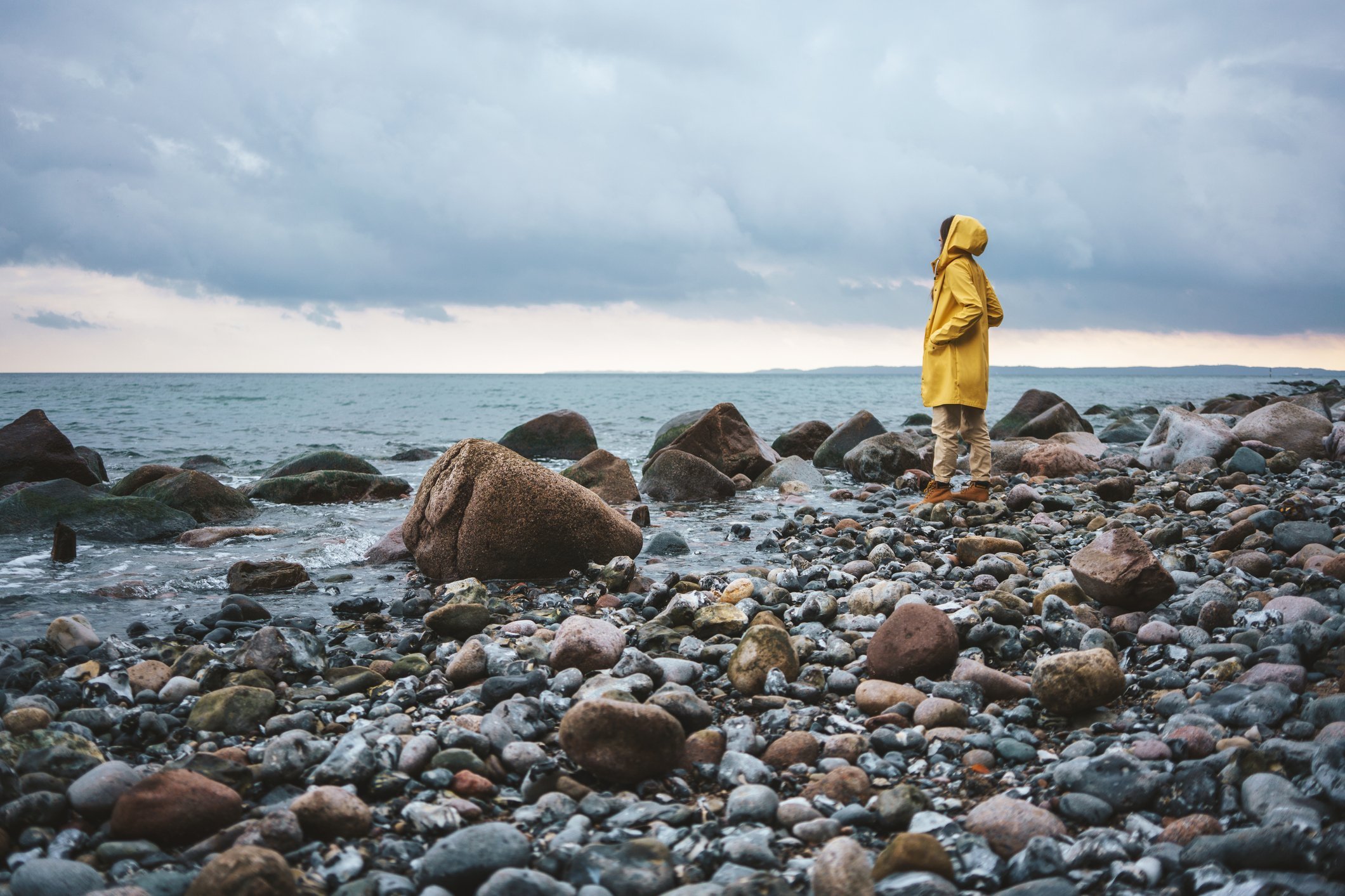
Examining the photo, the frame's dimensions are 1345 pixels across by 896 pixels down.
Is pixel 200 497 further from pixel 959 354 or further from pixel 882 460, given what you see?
pixel 882 460

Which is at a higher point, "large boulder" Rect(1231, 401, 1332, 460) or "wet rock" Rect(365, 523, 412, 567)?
"large boulder" Rect(1231, 401, 1332, 460)

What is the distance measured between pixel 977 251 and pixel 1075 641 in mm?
5345

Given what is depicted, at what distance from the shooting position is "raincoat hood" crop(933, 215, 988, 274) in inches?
318

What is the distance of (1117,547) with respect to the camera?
435 cm

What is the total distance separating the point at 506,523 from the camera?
612 cm

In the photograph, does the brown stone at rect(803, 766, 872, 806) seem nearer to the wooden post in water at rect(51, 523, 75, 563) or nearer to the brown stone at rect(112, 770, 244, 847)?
the brown stone at rect(112, 770, 244, 847)

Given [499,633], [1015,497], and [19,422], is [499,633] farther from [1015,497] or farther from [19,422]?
[19,422]

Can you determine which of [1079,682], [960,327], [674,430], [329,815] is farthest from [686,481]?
[329,815]

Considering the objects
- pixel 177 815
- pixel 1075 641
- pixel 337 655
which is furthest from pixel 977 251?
pixel 177 815

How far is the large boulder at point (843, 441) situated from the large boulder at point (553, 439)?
4.59m

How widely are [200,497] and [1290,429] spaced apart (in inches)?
574

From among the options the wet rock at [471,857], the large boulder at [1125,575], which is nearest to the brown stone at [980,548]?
the large boulder at [1125,575]

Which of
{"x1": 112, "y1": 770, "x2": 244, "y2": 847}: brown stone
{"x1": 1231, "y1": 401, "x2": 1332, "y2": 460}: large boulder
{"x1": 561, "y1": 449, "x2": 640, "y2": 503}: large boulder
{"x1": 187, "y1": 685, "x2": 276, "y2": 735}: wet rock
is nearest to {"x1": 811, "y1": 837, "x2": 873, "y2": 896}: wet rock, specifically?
{"x1": 112, "y1": 770, "x2": 244, "y2": 847}: brown stone

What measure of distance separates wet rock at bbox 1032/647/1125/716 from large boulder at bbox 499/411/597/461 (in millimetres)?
12634
